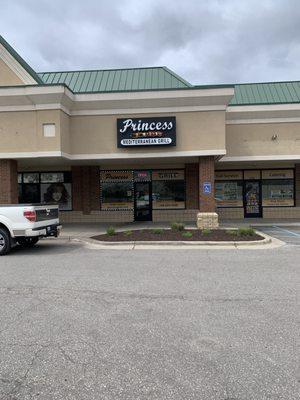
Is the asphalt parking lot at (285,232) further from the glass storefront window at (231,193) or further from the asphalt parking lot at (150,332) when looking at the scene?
the asphalt parking lot at (150,332)

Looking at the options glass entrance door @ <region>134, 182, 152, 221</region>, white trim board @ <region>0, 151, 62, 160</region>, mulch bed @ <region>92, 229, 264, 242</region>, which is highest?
white trim board @ <region>0, 151, 62, 160</region>

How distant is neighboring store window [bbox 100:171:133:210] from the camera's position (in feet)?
68.9

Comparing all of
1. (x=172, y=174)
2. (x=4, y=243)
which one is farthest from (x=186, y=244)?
(x=172, y=174)

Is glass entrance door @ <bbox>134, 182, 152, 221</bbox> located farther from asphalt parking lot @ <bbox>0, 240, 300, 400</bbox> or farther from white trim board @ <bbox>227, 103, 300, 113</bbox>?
asphalt parking lot @ <bbox>0, 240, 300, 400</bbox>

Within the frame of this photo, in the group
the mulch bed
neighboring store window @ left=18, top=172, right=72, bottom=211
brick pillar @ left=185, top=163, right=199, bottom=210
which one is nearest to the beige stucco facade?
brick pillar @ left=185, top=163, right=199, bottom=210

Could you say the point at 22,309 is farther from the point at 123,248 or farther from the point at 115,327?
the point at 123,248

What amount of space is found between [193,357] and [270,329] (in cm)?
137

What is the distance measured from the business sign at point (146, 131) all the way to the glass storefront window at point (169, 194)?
4.30 meters

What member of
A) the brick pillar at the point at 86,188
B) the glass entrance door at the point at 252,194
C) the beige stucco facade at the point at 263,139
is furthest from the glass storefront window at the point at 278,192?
the brick pillar at the point at 86,188

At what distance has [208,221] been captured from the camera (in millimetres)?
16625

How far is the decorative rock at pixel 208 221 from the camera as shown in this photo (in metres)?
16.6

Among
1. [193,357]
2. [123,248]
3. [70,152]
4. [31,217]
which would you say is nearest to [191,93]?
[70,152]

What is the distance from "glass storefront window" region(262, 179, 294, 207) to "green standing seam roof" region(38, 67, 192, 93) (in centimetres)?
696

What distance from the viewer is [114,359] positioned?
4207 mm
